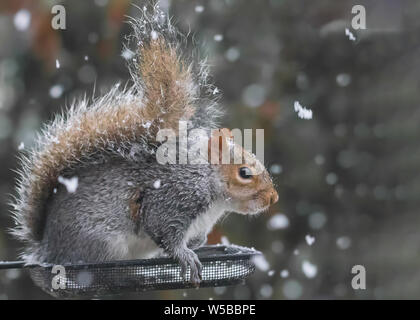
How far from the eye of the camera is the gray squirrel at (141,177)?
1.45 metres

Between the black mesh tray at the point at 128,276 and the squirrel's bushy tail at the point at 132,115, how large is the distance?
8.8 inches

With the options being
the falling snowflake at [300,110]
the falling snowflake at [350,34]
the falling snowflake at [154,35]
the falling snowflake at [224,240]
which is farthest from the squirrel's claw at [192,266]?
the falling snowflake at [350,34]

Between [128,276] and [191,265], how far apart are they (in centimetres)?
16

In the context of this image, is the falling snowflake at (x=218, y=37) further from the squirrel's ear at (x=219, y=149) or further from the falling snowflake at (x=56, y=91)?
the squirrel's ear at (x=219, y=149)

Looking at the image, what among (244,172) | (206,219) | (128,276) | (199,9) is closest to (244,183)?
(244,172)

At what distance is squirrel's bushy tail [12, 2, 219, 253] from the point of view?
1.45 m

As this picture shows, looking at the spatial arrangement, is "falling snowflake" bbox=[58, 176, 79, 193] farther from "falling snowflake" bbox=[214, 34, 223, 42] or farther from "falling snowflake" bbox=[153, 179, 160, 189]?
"falling snowflake" bbox=[214, 34, 223, 42]

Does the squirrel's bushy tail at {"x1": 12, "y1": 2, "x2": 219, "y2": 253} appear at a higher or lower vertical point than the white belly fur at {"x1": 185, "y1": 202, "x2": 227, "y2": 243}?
higher

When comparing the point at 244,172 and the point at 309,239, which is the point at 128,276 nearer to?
the point at 244,172

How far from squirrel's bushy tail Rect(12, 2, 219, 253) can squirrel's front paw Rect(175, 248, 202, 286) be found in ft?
0.99

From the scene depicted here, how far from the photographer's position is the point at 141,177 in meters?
1.47

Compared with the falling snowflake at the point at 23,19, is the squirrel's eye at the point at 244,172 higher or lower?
lower

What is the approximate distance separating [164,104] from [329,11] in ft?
4.31

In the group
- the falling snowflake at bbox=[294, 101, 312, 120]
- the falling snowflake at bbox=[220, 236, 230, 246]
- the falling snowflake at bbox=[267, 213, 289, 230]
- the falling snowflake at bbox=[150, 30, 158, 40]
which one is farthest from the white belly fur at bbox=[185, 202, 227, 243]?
the falling snowflake at bbox=[267, 213, 289, 230]
